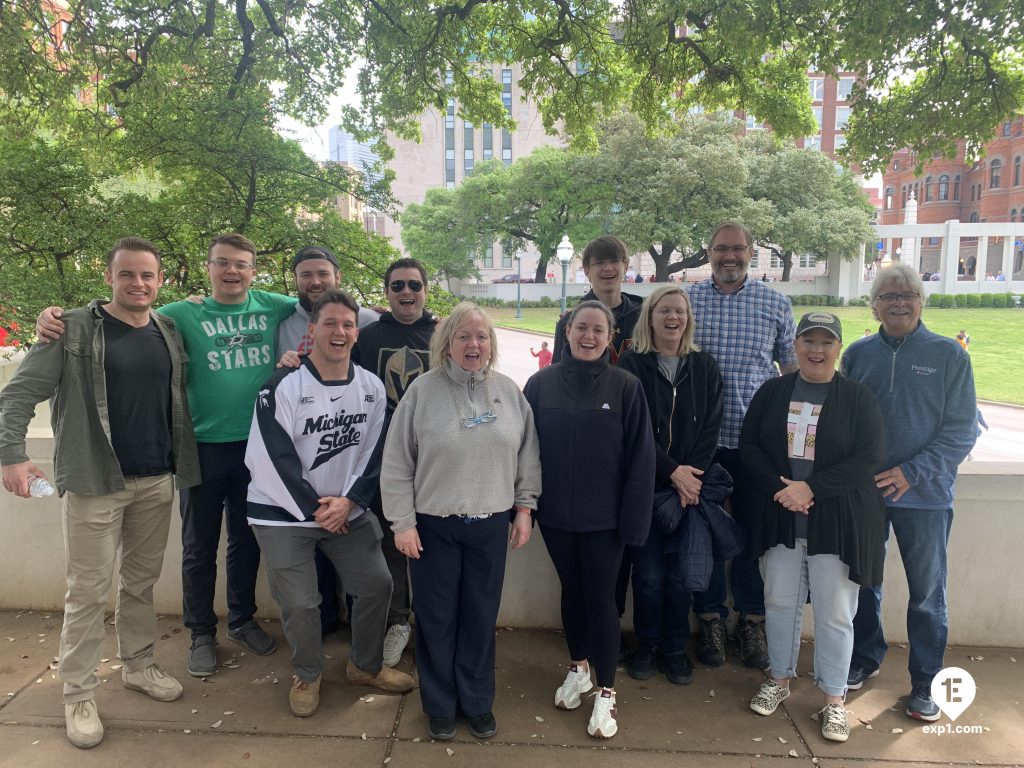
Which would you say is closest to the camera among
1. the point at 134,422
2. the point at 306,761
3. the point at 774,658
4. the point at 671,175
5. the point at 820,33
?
the point at 306,761

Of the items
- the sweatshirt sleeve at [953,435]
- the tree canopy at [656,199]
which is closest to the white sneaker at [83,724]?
the sweatshirt sleeve at [953,435]

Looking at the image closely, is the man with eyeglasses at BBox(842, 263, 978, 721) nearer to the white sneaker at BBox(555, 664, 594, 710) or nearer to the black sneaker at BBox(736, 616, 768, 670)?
the black sneaker at BBox(736, 616, 768, 670)

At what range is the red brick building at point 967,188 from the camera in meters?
56.8

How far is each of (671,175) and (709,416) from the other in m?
34.3

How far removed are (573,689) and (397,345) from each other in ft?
6.22

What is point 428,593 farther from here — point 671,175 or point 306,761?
point 671,175

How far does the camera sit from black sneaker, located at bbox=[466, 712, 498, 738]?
2.88 meters

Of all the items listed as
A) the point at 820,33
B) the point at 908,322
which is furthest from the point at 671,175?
the point at 908,322

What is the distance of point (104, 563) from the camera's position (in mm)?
2914

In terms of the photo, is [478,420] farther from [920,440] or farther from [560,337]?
[920,440]

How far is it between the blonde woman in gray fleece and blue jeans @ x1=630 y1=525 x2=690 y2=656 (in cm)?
76

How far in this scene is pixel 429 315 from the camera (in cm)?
354

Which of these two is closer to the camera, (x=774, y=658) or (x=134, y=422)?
(x=134, y=422)

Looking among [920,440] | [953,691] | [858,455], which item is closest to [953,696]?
[953,691]
